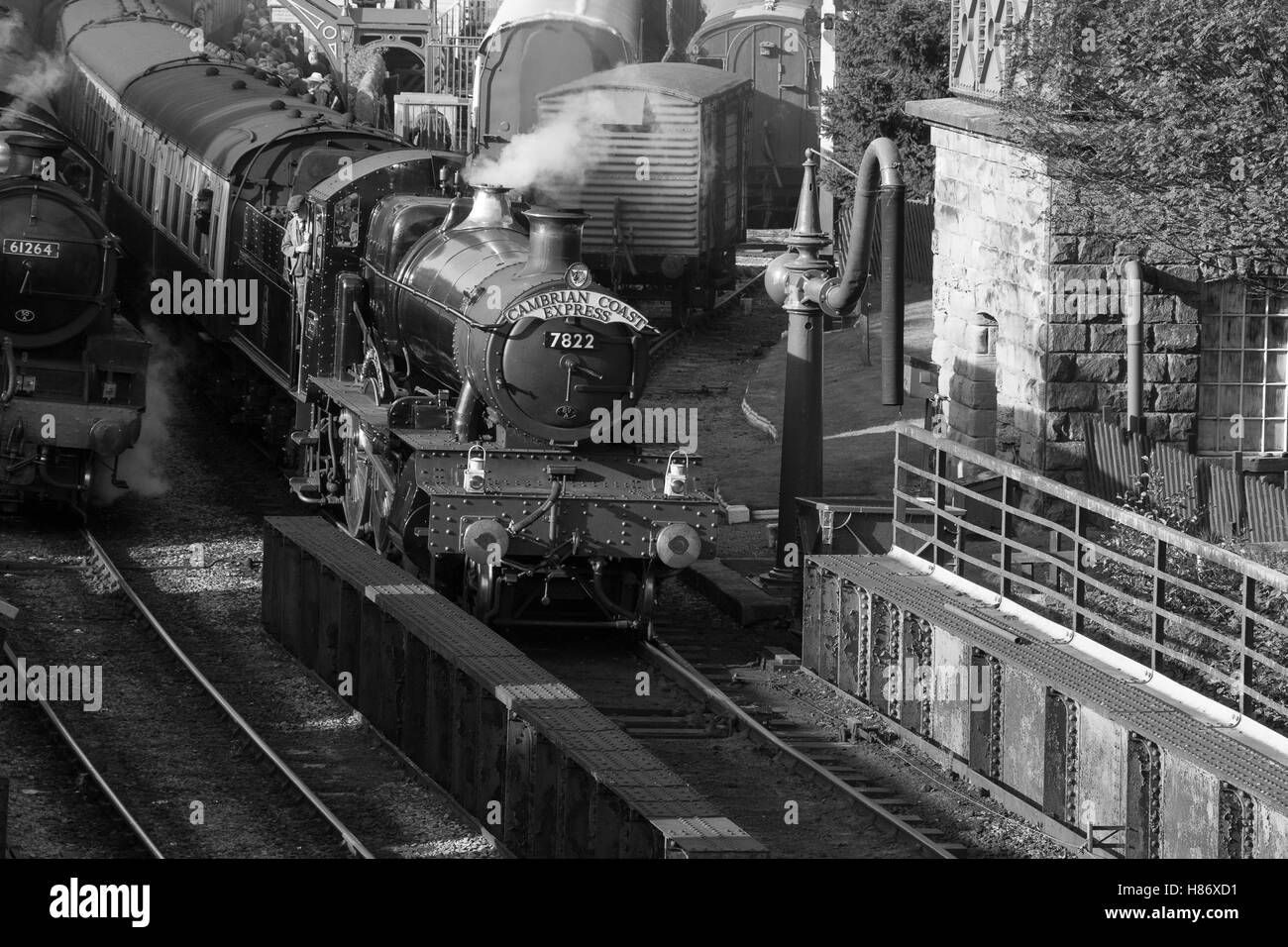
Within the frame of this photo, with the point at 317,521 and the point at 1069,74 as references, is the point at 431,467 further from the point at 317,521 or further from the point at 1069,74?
the point at 1069,74

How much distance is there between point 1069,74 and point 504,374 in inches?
196

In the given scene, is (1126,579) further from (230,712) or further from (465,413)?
(230,712)

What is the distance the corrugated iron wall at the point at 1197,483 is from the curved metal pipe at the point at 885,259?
111 inches

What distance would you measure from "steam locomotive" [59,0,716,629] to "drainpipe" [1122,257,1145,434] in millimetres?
4599

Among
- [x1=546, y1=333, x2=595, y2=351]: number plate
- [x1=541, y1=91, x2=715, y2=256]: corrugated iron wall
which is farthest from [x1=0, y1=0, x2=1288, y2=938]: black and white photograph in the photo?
[x1=541, y1=91, x2=715, y2=256]: corrugated iron wall

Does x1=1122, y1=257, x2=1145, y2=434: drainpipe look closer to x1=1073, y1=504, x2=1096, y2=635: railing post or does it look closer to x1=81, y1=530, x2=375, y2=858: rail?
x1=1073, y1=504, x2=1096, y2=635: railing post

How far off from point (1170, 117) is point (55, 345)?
365 inches

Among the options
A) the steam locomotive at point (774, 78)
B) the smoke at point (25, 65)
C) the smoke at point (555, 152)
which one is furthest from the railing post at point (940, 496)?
the steam locomotive at point (774, 78)

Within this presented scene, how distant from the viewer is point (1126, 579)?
14.1m

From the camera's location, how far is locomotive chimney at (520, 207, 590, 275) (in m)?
14.7

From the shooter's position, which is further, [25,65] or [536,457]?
[25,65]

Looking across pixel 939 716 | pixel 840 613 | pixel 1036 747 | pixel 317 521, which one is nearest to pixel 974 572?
pixel 840 613

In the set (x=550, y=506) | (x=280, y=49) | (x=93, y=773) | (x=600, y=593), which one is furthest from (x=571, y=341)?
(x=280, y=49)
